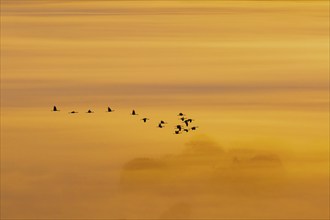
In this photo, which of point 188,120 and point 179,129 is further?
point 188,120

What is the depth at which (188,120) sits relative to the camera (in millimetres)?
126312

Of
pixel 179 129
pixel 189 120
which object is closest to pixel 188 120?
pixel 189 120

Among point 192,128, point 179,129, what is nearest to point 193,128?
point 192,128

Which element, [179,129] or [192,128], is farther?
[192,128]

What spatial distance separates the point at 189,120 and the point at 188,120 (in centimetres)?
64

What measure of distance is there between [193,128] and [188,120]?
560 cm

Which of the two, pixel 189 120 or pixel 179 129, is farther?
pixel 189 120

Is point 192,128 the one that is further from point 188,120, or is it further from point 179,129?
point 179,129

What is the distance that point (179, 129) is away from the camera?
4274 inches

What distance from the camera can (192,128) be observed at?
121562 mm

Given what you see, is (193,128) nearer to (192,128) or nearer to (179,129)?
(192,128)

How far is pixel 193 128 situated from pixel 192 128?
0.70m

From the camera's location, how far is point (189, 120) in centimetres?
12569

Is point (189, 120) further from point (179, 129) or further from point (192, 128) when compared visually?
point (179, 129)
